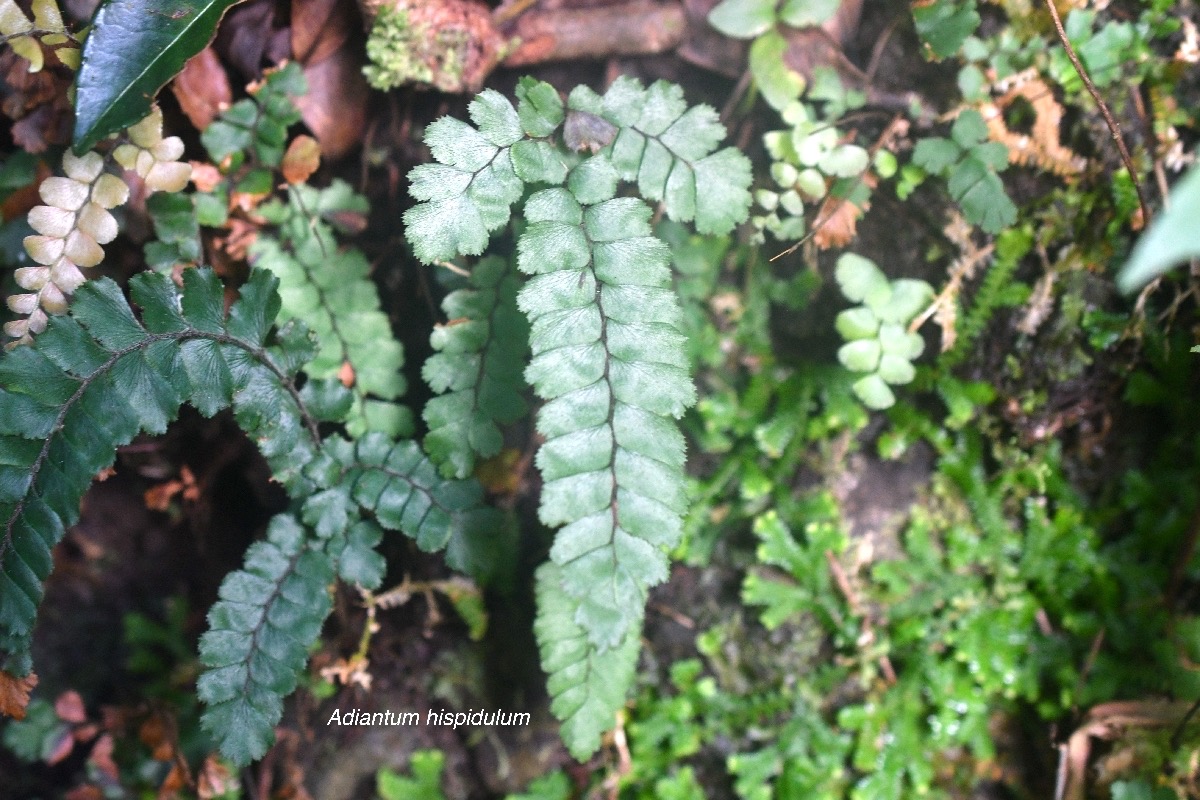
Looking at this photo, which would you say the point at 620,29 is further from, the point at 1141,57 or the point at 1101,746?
the point at 1101,746

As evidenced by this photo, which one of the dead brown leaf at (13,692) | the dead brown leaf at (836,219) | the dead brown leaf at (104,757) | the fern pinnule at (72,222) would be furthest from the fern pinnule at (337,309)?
the dead brown leaf at (104,757)

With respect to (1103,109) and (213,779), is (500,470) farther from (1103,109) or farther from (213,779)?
(1103,109)

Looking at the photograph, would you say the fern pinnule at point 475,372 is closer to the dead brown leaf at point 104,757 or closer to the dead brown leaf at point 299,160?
the dead brown leaf at point 299,160

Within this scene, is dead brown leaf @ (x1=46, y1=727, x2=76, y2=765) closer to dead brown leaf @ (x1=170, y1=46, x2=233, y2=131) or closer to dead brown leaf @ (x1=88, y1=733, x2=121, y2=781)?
dead brown leaf @ (x1=88, y1=733, x2=121, y2=781)

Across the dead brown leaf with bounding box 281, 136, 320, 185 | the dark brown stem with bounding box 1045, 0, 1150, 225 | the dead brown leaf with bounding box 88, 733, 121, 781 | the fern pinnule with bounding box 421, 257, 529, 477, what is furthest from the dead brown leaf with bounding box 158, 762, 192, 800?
the dark brown stem with bounding box 1045, 0, 1150, 225

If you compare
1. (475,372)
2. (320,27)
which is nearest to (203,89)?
(320,27)

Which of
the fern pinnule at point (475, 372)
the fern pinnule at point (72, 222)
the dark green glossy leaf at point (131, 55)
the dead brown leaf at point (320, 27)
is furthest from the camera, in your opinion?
the dead brown leaf at point (320, 27)
